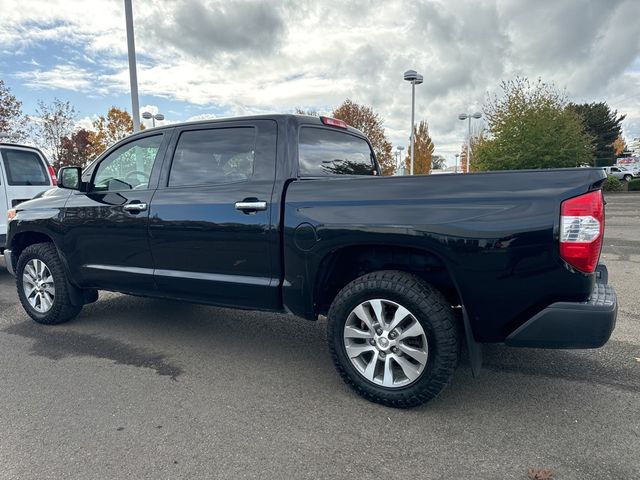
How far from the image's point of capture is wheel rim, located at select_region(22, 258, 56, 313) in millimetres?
4602

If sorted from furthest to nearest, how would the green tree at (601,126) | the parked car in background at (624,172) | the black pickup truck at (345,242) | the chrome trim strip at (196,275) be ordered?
the green tree at (601,126), the parked car in background at (624,172), the chrome trim strip at (196,275), the black pickup truck at (345,242)

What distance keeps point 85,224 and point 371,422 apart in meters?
3.15

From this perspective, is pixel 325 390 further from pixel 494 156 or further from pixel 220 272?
pixel 494 156

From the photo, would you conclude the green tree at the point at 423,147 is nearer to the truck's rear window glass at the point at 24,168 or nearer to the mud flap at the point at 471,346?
the truck's rear window glass at the point at 24,168

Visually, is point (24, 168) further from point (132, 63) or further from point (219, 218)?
point (219, 218)

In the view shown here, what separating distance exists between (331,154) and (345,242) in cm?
115

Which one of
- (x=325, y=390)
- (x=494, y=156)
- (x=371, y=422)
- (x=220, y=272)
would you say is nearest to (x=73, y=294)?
(x=220, y=272)

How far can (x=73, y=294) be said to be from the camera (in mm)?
4539

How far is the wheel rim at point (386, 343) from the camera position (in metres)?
2.84

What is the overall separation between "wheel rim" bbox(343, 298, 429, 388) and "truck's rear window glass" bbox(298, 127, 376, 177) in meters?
1.18

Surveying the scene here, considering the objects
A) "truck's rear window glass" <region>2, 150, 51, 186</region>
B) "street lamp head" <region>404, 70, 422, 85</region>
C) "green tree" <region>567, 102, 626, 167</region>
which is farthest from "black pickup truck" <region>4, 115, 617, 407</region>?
"green tree" <region>567, 102, 626, 167</region>

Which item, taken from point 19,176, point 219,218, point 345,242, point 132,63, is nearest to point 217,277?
point 219,218

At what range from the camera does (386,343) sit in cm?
291

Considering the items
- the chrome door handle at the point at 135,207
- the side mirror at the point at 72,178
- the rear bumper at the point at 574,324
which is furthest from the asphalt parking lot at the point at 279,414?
the side mirror at the point at 72,178
